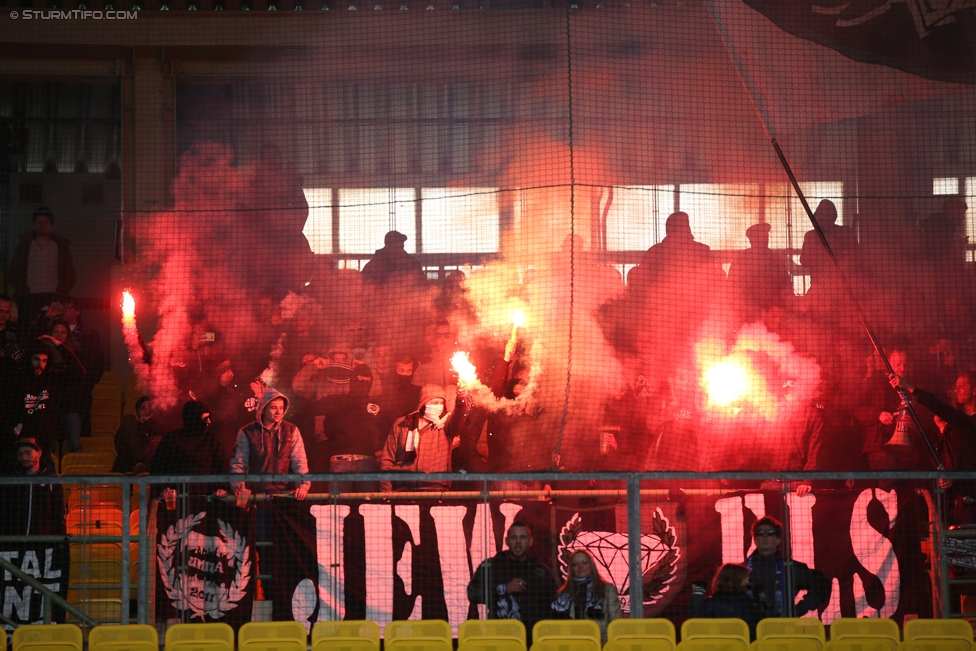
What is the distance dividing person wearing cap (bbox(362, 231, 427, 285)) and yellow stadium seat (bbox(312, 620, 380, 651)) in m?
4.98

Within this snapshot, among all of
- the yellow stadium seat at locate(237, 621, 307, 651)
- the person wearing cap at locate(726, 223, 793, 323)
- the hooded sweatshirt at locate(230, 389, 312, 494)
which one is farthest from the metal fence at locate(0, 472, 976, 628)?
the person wearing cap at locate(726, 223, 793, 323)

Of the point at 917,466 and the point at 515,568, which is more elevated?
the point at 917,466

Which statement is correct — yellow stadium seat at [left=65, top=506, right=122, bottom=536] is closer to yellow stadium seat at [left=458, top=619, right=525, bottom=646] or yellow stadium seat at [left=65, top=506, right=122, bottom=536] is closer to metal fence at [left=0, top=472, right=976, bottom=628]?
metal fence at [left=0, top=472, right=976, bottom=628]

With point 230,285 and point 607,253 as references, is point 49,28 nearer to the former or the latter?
point 230,285

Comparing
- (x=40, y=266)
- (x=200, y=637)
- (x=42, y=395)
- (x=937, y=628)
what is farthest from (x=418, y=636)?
(x=40, y=266)

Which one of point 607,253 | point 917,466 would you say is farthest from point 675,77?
point 917,466

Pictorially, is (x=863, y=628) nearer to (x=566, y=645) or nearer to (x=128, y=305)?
(x=566, y=645)

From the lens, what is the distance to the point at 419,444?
784cm

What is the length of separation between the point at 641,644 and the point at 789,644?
0.64 meters

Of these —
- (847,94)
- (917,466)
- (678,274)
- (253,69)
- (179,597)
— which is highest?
(253,69)

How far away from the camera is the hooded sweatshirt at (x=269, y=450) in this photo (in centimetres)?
727

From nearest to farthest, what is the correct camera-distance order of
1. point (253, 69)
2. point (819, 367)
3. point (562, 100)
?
point (819, 367) → point (562, 100) → point (253, 69)

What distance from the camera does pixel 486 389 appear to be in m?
8.53

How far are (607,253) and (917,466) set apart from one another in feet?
10.6
